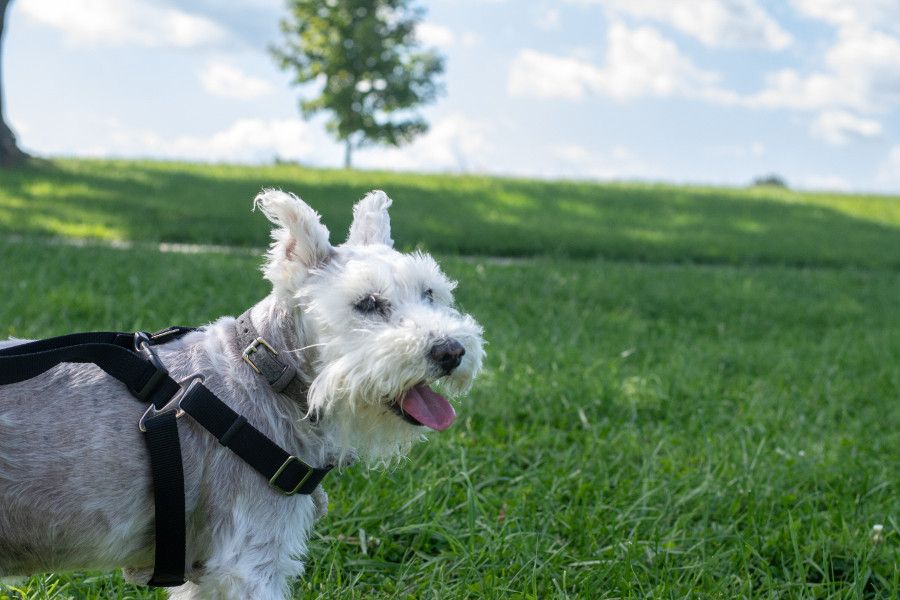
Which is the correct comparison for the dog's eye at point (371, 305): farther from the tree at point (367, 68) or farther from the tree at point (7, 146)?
the tree at point (367, 68)

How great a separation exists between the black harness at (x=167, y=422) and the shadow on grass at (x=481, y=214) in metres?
9.71

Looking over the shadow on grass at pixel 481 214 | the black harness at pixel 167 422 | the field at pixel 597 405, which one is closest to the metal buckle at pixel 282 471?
the black harness at pixel 167 422

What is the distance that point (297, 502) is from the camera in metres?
2.82

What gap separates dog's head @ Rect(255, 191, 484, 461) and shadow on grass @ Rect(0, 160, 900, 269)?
31.0 feet

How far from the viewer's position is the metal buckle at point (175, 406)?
259 cm

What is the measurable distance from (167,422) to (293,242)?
0.74m

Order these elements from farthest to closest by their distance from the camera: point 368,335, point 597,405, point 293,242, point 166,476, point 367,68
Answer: point 367,68 < point 597,405 < point 293,242 < point 368,335 < point 166,476

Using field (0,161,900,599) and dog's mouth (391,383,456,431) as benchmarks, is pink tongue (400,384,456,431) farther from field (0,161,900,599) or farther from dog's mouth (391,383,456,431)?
field (0,161,900,599)

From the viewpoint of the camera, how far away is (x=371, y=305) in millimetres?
2854

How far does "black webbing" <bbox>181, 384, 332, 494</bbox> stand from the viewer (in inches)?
104

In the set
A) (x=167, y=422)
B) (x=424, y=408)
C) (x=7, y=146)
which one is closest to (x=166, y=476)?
(x=167, y=422)

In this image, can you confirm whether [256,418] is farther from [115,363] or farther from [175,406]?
[115,363]

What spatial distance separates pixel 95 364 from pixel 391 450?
40.4 inches

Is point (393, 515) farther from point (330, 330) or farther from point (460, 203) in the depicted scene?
point (460, 203)
